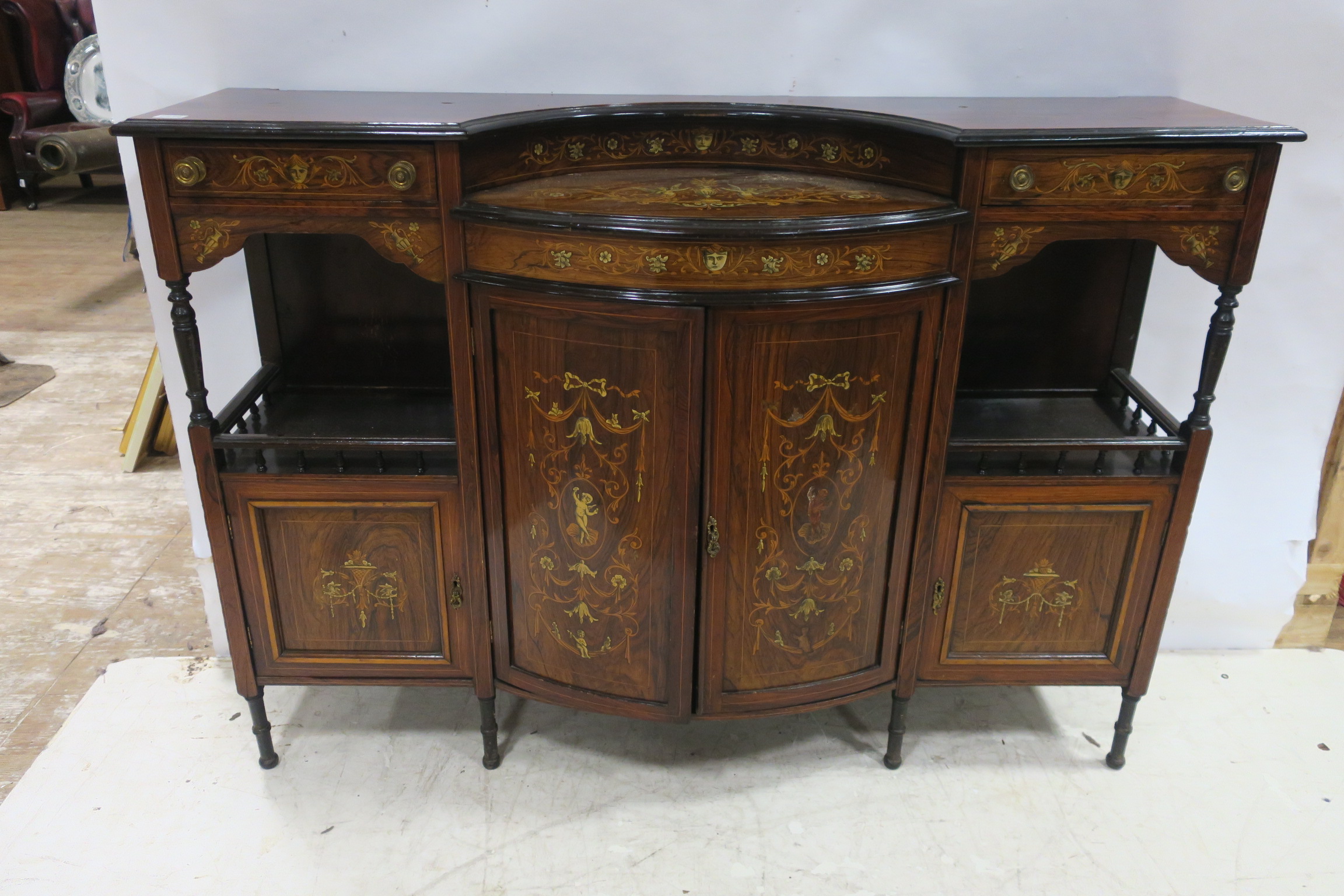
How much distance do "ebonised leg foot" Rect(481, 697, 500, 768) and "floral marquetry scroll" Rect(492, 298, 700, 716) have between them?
12 centimetres

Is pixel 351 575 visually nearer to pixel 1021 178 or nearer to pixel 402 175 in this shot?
pixel 402 175

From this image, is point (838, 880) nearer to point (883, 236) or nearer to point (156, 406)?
point (883, 236)

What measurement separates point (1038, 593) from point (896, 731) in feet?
1.34

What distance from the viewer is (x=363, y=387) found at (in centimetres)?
216

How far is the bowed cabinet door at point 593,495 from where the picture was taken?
1661mm

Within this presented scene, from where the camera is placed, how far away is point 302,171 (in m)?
1.62

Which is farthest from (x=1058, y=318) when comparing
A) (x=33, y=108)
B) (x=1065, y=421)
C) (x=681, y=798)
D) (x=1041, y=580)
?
(x=33, y=108)

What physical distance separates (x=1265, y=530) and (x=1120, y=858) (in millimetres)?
951

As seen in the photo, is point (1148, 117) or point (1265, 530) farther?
point (1265, 530)

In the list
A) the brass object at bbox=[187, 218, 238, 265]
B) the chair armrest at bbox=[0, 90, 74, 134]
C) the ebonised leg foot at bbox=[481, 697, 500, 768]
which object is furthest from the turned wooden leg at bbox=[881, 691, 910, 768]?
the chair armrest at bbox=[0, 90, 74, 134]

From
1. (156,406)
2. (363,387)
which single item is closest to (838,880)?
(363,387)

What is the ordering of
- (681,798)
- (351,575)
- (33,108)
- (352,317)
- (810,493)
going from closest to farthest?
(810,493) → (351,575) → (681,798) → (352,317) → (33,108)

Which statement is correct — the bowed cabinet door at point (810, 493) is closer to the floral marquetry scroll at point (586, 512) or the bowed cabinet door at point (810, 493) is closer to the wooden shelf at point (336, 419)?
the floral marquetry scroll at point (586, 512)

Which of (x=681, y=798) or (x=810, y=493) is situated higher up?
(x=810, y=493)
